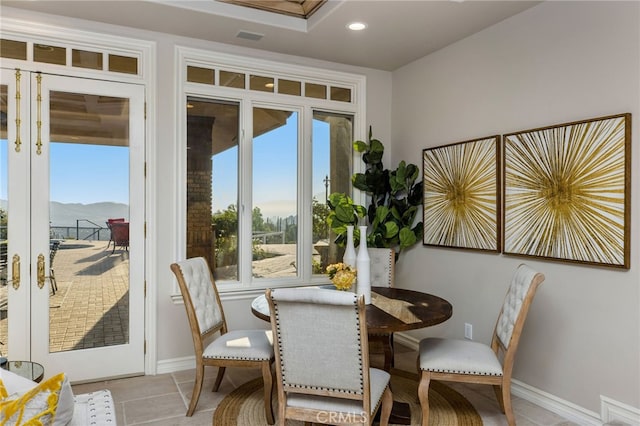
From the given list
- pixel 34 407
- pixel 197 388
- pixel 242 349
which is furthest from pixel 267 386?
pixel 34 407

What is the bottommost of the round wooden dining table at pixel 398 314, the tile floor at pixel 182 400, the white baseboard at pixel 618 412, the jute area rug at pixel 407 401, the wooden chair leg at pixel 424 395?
the tile floor at pixel 182 400

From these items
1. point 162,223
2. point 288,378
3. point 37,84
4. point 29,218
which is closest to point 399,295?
point 288,378

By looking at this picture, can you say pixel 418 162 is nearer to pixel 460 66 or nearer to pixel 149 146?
pixel 460 66

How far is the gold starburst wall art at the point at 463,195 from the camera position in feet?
11.4

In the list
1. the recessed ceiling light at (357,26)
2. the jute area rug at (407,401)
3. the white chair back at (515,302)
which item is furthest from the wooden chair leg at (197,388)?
the recessed ceiling light at (357,26)

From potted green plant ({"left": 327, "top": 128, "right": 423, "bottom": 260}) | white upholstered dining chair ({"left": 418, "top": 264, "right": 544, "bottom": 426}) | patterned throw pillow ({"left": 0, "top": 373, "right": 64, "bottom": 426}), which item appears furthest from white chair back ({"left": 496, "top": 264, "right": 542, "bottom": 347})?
patterned throw pillow ({"left": 0, "top": 373, "right": 64, "bottom": 426})

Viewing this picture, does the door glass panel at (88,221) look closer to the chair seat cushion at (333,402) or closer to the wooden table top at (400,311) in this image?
the wooden table top at (400,311)

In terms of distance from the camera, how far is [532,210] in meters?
3.15

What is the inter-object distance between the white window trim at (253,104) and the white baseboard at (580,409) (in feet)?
6.70

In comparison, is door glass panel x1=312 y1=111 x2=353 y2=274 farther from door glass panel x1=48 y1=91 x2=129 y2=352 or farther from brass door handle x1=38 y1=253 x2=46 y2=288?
brass door handle x1=38 y1=253 x2=46 y2=288

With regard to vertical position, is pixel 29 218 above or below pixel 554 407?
above

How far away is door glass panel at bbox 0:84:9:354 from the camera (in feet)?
10.6

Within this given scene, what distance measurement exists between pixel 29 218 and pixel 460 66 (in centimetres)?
364

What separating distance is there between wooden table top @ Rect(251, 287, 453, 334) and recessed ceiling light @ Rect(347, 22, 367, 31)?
207cm
